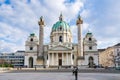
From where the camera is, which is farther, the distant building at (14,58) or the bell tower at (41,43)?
the distant building at (14,58)

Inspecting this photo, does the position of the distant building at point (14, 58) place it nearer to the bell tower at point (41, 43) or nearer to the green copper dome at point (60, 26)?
the green copper dome at point (60, 26)

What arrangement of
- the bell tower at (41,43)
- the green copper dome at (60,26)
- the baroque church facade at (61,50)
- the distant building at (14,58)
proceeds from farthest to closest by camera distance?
the distant building at (14,58) < the green copper dome at (60,26) < the baroque church facade at (61,50) < the bell tower at (41,43)

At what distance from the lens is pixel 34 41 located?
106m

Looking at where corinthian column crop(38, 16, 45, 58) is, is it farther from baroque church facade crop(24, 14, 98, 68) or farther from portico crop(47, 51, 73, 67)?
portico crop(47, 51, 73, 67)

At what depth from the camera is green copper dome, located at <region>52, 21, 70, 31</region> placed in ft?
353

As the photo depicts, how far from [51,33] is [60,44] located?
15334 mm

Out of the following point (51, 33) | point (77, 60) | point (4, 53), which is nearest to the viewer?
point (77, 60)

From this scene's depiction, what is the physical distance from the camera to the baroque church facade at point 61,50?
9750 centimetres

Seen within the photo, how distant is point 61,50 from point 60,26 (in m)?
14.7

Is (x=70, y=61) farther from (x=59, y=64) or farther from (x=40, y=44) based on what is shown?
(x=40, y=44)

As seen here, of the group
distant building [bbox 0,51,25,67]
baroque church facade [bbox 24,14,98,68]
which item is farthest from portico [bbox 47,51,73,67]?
distant building [bbox 0,51,25,67]

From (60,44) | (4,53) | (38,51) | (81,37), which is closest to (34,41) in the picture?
(38,51)

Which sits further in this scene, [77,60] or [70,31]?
[70,31]

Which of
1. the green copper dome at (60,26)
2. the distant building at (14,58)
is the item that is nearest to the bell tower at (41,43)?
the green copper dome at (60,26)
